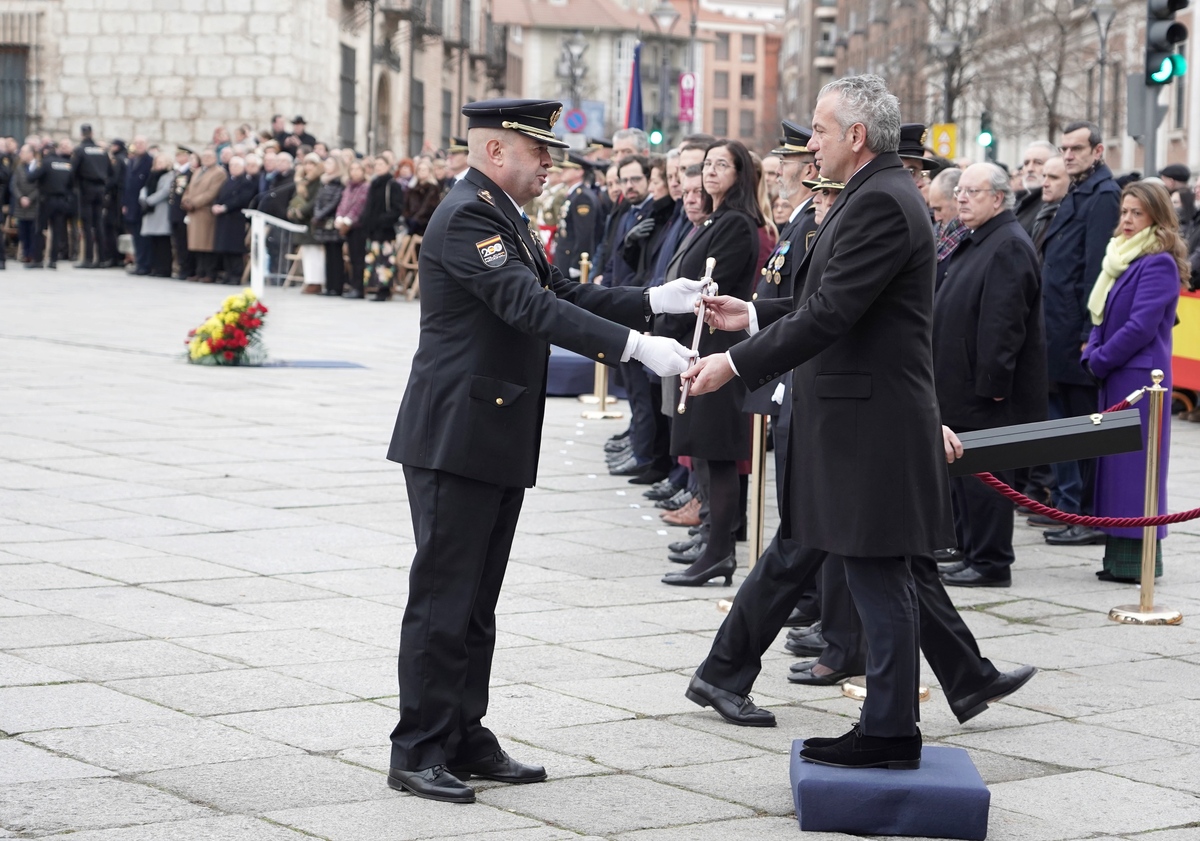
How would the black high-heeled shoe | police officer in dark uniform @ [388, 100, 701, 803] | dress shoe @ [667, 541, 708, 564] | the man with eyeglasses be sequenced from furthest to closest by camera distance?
the man with eyeglasses, dress shoe @ [667, 541, 708, 564], the black high-heeled shoe, police officer in dark uniform @ [388, 100, 701, 803]

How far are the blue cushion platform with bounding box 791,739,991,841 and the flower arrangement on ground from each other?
38.7 ft

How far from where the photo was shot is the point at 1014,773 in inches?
194

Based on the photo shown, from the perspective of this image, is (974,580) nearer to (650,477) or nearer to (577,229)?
(650,477)

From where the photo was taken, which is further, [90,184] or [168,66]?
[168,66]

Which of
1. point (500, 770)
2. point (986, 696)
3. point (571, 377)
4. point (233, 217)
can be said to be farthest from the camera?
point (233, 217)

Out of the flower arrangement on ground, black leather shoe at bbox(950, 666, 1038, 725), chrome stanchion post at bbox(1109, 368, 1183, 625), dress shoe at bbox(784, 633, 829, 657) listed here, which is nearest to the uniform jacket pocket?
black leather shoe at bbox(950, 666, 1038, 725)

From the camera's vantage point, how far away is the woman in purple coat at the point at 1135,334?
788cm

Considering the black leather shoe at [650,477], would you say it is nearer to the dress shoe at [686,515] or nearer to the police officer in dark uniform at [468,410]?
the dress shoe at [686,515]

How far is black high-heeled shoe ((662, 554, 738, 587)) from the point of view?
7.47 m

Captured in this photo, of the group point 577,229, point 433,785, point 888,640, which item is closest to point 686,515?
point 888,640

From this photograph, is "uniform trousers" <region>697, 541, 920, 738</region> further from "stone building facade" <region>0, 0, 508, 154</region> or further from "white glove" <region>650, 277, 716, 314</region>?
"stone building facade" <region>0, 0, 508, 154</region>

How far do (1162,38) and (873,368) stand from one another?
9.49 m

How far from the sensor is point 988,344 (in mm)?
7691

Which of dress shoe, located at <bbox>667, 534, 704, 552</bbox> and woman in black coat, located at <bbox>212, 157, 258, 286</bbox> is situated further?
woman in black coat, located at <bbox>212, 157, 258, 286</bbox>
